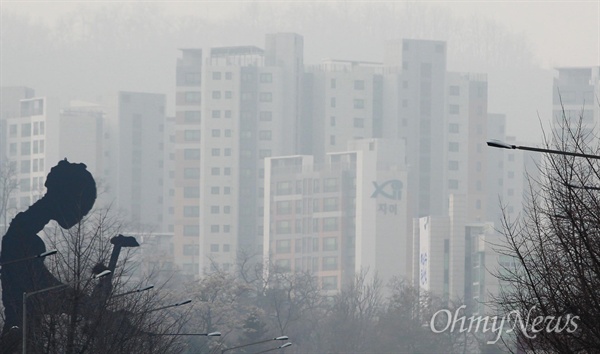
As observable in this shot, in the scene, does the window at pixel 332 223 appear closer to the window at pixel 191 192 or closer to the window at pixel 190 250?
the window at pixel 190 250

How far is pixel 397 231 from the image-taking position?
550 feet

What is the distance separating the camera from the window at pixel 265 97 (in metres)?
192

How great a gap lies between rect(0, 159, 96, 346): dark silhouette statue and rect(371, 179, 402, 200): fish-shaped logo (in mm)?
129637

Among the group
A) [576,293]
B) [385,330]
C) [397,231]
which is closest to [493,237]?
[397,231]

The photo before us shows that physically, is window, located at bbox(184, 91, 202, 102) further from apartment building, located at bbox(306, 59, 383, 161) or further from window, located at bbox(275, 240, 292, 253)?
window, located at bbox(275, 240, 292, 253)

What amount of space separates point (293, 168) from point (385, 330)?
67123 mm

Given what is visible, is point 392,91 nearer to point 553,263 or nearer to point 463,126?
point 463,126

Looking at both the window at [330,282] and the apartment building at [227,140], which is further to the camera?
the apartment building at [227,140]

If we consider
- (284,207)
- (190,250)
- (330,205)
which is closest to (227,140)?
(190,250)

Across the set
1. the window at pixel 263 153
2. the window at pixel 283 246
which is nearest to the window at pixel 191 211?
the window at pixel 263 153

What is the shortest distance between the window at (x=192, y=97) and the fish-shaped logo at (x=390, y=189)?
104ft

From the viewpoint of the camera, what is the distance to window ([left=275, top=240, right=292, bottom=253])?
6772 inches

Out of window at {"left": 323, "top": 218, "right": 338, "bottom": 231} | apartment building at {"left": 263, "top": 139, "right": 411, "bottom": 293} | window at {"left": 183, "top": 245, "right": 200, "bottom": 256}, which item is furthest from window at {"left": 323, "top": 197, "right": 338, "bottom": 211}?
window at {"left": 183, "top": 245, "right": 200, "bottom": 256}

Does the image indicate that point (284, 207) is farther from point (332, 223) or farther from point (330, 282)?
point (330, 282)
